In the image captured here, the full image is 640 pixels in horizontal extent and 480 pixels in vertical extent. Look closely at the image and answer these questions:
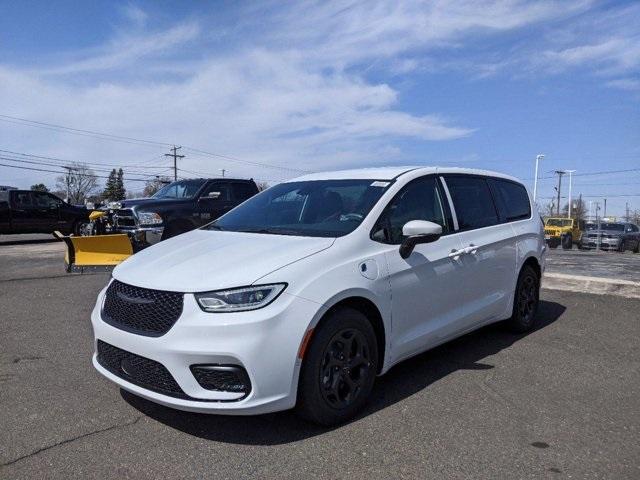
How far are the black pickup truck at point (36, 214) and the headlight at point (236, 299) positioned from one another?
57.7 feet

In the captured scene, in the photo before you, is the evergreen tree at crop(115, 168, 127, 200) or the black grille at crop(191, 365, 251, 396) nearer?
the black grille at crop(191, 365, 251, 396)

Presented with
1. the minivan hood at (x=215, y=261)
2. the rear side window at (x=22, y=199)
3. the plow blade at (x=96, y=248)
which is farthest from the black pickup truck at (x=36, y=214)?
the minivan hood at (x=215, y=261)

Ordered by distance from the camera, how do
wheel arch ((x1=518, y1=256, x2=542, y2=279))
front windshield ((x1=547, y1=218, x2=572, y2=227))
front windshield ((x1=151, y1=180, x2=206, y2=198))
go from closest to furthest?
wheel arch ((x1=518, y1=256, x2=542, y2=279)) < front windshield ((x1=151, y1=180, x2=206, y2=198)) < front windshield ((x1=547, y1=218, x2=572, y2=227))

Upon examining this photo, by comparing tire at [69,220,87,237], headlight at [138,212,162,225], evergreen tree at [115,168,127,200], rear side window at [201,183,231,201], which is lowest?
tire at [69,220,87,237]

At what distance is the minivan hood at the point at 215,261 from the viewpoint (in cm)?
313

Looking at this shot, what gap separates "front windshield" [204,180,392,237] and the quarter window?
145mm

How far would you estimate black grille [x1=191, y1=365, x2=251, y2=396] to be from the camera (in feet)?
9.80

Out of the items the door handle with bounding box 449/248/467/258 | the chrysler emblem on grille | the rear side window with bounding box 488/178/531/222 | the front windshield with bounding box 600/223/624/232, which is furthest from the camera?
the front windshield with bounding box 600/223/624/232

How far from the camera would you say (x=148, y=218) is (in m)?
9.70

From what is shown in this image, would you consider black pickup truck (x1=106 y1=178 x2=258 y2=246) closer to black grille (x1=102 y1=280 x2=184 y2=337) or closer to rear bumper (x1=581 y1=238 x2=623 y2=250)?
black grille (x1=102 y1=280 x2=184 y2=337)

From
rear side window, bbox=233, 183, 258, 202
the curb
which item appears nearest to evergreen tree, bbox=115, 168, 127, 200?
rear side window, bbox=233, 183, 258, 202

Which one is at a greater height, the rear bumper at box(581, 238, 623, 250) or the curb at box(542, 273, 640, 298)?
the curb at box(542, 273, 640, 298)

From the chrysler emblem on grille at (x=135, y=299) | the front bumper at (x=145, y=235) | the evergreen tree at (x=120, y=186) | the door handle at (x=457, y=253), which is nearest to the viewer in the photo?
the chrysler emblem on grille at (x=135, y=299)

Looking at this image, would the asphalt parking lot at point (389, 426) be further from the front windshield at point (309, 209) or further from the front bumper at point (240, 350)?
the front windshield at point (309, 209)
